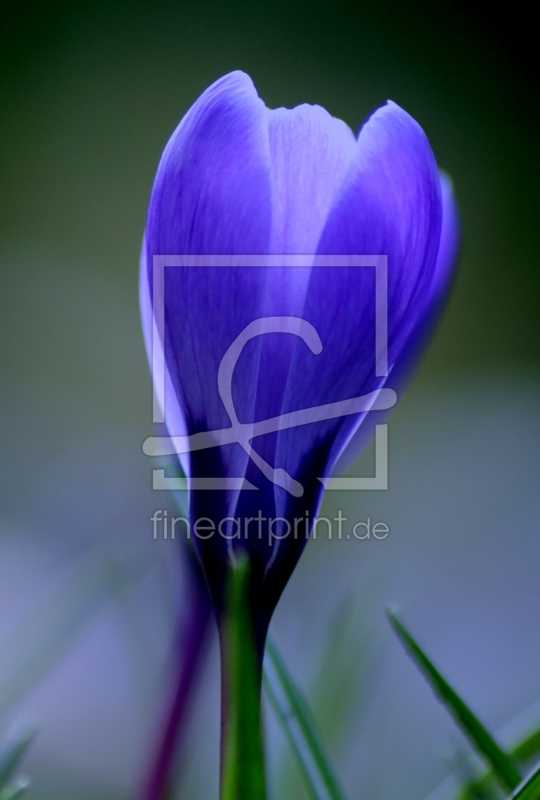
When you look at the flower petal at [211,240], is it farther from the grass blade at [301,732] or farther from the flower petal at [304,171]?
the grass blade at [301,732]

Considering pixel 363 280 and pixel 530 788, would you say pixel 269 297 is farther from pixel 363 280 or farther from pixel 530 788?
pixel 530 788

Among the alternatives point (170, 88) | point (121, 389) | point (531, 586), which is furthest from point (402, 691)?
point (170, 88)

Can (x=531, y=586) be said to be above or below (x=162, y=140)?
below

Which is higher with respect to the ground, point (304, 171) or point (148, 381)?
point (304, 171)

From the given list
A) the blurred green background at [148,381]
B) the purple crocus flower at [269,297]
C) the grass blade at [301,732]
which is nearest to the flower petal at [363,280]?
the purple crocus flower at [269,297]

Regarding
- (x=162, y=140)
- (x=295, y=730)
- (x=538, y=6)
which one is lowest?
(x=295, y=730)

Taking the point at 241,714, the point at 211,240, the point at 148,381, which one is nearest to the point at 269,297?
the point at 211,240

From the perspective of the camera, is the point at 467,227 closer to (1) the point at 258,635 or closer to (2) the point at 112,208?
(2) the point at 112,208
